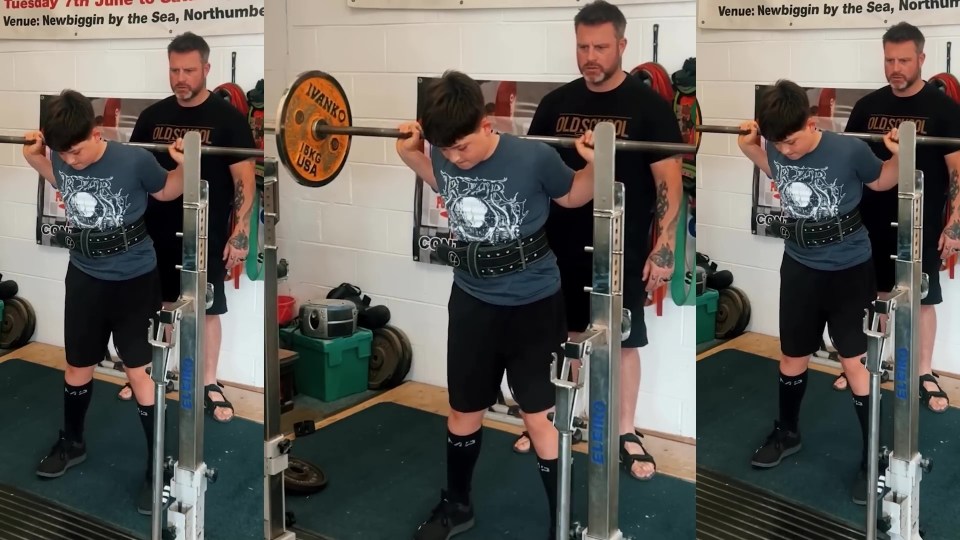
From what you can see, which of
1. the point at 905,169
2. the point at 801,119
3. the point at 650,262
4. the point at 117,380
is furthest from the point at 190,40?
the point at 905,169

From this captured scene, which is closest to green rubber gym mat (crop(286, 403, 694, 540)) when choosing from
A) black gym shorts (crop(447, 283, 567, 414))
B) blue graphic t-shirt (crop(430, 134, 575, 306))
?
black gym shorts (crop(447, 283, 567, 414))

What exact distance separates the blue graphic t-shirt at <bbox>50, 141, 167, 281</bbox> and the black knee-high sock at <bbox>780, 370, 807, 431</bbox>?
1.76 m

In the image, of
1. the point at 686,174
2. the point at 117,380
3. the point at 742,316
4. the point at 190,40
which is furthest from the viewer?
the point at 117,380

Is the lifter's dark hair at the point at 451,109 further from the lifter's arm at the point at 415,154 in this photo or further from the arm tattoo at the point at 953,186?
the arm tattoo at the point at 953,186

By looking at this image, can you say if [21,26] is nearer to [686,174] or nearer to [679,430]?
[686,174]

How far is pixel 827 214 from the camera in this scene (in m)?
2.52

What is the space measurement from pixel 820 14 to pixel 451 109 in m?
0.92

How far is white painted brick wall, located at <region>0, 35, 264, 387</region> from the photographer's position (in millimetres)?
2830

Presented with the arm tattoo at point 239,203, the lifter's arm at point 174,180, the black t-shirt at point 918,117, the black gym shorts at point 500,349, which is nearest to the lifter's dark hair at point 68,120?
the lifter's arm at point 174,180

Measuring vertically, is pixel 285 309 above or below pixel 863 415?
above

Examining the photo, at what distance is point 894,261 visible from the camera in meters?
2.56

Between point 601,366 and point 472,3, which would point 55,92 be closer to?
point 472,3

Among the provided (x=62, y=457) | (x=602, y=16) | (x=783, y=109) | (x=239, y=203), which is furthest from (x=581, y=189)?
(x=62, y=457)

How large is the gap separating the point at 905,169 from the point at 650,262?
2.15 ft
